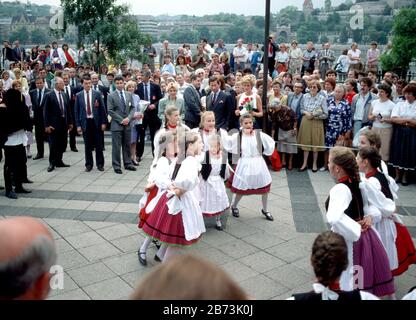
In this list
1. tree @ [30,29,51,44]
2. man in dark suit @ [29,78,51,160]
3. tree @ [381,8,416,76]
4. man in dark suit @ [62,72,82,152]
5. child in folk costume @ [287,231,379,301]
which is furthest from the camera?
tree @ [30,29,51,44]

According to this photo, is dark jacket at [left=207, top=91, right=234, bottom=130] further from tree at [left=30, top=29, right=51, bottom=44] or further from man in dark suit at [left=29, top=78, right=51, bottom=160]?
tree at [left=30, top=29, right=51, bottom=44]

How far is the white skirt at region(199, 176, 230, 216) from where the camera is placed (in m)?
6.42

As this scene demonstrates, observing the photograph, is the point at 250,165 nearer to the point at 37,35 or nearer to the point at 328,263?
the point at 328,263

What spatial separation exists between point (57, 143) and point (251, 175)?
200 inches

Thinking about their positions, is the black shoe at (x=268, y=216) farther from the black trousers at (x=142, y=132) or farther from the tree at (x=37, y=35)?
the tree at (x=37, y=35)

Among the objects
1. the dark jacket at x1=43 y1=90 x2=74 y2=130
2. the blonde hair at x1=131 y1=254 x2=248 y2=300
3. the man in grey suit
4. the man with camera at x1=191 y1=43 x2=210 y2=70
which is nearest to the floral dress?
the man in grey suit

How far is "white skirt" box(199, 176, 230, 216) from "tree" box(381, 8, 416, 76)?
1028 centimetres

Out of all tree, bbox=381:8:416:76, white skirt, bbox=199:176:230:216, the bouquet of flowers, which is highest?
tree, bbox=381:8:416:76

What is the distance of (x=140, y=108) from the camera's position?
10.1m

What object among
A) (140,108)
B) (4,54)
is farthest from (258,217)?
(4,54)

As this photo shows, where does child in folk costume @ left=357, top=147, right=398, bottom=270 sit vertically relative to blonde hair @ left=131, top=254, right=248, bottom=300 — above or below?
below

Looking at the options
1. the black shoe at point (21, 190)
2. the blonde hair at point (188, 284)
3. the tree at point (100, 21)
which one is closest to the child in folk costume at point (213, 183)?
the black shoe at point (21, 190)

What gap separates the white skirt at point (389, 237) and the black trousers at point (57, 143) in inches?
289

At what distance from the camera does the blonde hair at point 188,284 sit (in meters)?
1.38
